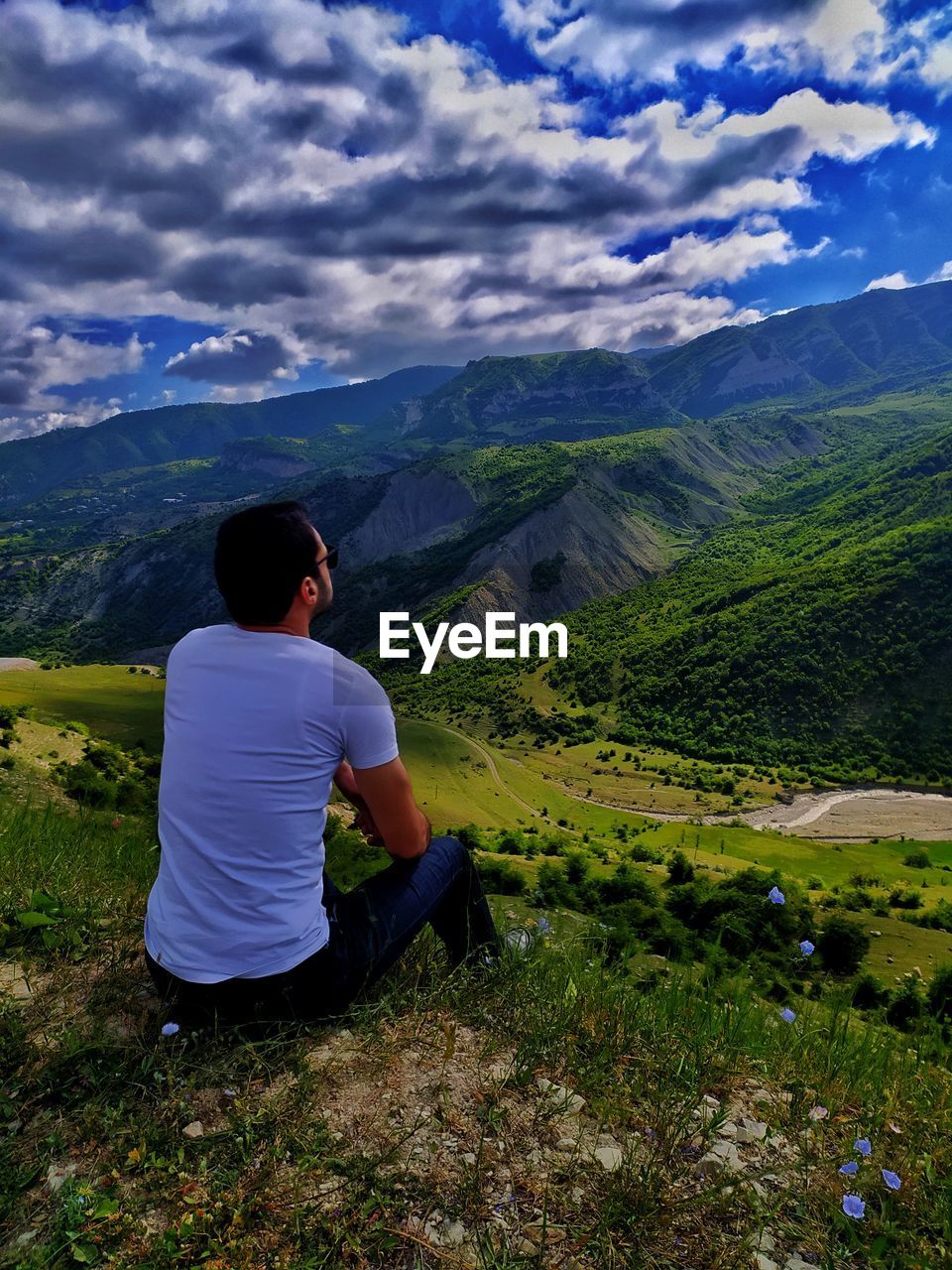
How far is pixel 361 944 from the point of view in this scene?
11.1ft

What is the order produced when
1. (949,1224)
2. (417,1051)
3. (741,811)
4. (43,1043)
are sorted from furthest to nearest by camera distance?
1. (741,811)
2. (417,1051)
3. (43,1043)
4. (949,1224)

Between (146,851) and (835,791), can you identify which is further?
(835,791)

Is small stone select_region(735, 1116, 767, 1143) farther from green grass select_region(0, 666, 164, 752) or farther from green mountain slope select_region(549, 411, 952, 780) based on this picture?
green mountain slope select_region(549, 411, 952, 780)

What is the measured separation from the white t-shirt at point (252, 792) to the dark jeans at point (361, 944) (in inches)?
5.4

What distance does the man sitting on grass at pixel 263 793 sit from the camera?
9.79 ft

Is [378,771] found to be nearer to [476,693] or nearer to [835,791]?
[835,791]

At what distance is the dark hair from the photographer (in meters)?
3.21

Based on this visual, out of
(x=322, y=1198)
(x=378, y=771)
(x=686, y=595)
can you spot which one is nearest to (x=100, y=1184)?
(x=322, y=1198)

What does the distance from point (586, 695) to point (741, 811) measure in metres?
52.2

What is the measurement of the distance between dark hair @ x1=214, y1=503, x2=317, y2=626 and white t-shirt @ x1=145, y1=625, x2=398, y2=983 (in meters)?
0.16

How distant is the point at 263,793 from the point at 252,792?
5 centimetres

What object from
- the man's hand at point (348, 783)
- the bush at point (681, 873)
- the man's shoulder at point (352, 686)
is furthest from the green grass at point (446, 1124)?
the bush at point (681, 873)

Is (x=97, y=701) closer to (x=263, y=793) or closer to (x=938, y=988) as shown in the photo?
(x=938, y=988)

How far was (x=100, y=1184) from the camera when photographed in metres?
2.46
